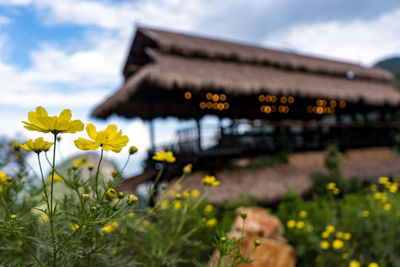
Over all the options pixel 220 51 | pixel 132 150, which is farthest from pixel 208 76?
pixel 132 150

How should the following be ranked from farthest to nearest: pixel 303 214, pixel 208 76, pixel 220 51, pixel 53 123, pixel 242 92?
pixel 220 51
pixel 242 92
pixel 208 76
pixel 303 214
pixel 53 123

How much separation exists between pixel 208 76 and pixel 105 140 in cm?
727

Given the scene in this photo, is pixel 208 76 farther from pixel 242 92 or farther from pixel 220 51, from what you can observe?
pixel 220 51

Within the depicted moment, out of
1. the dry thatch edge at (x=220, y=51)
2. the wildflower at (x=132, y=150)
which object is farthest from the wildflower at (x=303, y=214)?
the dry thatch edge at (x=220, y=51)

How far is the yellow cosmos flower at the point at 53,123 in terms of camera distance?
0.73 m

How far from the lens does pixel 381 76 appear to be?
1488 centimetres

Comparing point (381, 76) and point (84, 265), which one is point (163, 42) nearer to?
point (84, 265)

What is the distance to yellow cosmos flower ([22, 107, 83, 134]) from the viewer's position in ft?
2.39

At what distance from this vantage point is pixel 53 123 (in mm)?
732

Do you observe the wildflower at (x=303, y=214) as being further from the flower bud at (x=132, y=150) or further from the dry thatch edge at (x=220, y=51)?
the dry thatch edge at (x=220, y=51)

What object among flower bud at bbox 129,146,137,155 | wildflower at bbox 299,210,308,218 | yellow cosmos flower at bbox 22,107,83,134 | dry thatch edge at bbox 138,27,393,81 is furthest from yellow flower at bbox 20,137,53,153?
dry thatch edge at bbox 138,27,393,81

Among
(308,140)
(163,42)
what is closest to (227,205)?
(163,42)

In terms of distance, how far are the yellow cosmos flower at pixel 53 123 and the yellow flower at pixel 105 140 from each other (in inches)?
1.8

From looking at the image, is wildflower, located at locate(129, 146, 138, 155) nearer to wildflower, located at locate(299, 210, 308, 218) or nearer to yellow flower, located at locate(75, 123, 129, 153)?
yellow flower, located at locate(75, 123, 129, 153)
